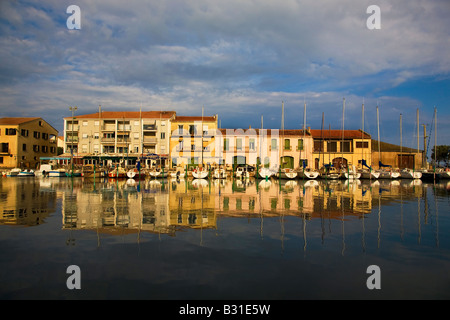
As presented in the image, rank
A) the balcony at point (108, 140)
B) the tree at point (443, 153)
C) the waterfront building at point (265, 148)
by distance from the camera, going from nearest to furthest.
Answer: the waterfront building at point (265, 148)
the balcony at point (108, 140)
the tree at point (443, 153)

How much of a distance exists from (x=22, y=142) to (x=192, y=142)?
30140mm

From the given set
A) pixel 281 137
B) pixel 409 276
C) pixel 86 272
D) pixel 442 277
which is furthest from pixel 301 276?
pixel 281 137

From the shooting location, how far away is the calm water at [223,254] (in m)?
5.74

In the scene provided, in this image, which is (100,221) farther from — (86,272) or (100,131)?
(100,131)

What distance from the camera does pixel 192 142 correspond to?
5572 cm

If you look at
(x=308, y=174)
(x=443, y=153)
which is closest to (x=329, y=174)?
(x=308, y=174)

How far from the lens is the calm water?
226 inches

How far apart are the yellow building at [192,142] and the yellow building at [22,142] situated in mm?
26082

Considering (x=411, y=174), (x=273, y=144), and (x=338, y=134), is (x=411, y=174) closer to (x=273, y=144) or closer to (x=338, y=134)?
(x=338, y=134)

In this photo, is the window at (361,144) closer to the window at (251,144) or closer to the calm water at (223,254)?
the window at (251,144)

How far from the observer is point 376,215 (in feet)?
44.5

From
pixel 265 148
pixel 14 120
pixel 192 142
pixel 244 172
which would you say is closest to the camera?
pixel 244 172

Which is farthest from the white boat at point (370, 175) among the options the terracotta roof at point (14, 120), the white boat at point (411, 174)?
the terracotta roof at point (14, 120)

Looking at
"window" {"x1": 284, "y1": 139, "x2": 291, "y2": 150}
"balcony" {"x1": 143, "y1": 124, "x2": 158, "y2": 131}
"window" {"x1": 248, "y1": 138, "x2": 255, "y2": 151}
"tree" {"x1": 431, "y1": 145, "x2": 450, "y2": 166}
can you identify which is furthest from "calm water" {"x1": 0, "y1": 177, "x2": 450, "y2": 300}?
"tree" {"x1": 431, "y1": 145, "x2": 450, "y2": 166}
